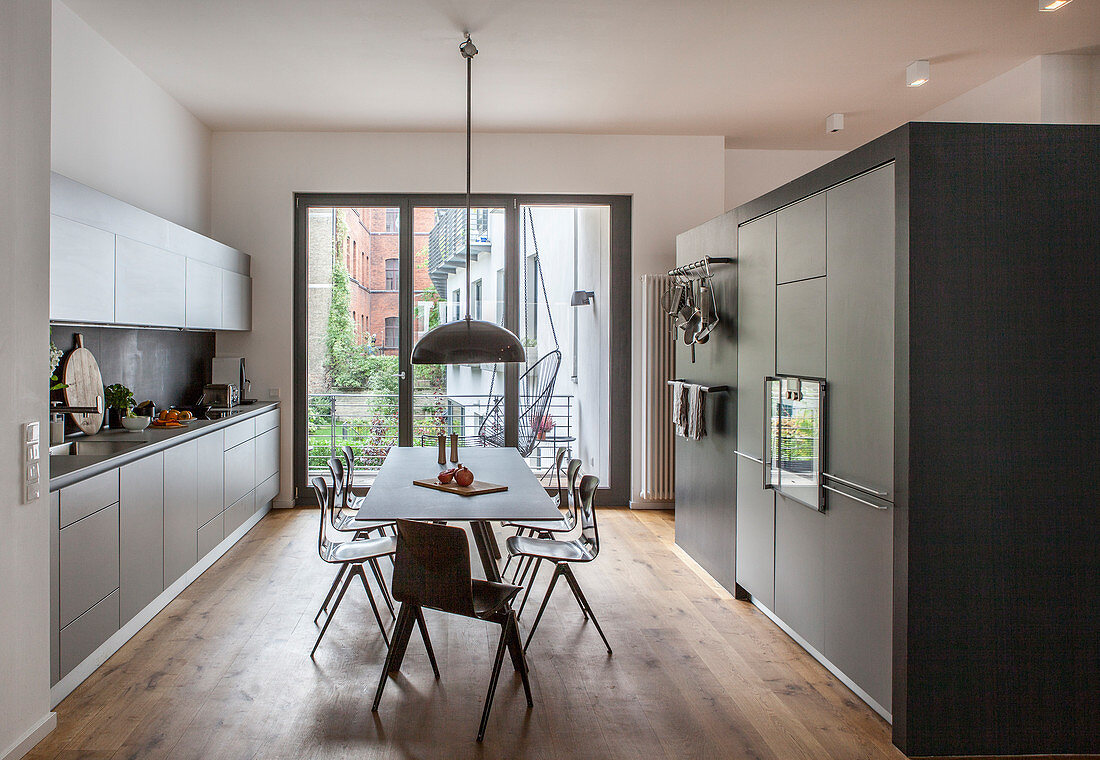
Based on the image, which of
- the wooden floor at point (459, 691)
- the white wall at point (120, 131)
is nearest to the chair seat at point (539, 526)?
the wooden floor at point (459, 691)

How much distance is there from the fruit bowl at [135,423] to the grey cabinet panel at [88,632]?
1.22m

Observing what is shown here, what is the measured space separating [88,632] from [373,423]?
350 centimetres

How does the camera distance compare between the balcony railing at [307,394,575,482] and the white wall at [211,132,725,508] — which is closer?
the white wall at [211,132,725,508]

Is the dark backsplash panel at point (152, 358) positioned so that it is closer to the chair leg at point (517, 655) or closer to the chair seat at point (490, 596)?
the chair seat at point (490, 596)

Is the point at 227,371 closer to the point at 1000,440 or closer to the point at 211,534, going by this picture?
the point at 211,534

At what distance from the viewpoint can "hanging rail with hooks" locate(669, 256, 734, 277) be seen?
4.39 metres

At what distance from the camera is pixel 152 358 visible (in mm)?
5074

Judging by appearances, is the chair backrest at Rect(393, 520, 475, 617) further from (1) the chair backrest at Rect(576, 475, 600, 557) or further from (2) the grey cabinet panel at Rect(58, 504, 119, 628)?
(2) the grey cabinet panel at Rect(58, 504, 119, 628)

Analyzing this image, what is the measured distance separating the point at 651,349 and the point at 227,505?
348cm

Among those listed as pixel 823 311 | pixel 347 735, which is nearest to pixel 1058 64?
pixel 823 311

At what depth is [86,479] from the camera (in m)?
3.05

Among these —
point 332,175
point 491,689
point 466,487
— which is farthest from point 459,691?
point 332,175

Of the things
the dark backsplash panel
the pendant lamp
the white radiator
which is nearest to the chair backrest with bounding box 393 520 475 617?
the pendant lamp

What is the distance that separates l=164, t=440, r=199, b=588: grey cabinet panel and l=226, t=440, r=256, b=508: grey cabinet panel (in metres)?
0.63
